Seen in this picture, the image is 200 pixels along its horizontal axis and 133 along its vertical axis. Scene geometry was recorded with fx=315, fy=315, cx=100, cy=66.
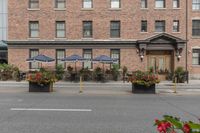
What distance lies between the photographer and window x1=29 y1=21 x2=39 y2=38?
34125 mm

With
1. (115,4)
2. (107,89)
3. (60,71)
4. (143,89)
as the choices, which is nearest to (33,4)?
(60,71)

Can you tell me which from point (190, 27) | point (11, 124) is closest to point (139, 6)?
point (190, 27)

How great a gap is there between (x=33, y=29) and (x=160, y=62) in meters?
14.3

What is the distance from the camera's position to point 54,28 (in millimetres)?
33812

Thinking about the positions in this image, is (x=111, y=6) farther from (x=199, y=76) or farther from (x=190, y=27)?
(x=199, y=76)

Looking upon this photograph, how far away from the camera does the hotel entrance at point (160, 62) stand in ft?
111

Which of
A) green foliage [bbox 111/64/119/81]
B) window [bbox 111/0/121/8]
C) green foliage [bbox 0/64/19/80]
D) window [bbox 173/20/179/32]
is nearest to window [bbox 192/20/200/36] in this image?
window [bbox 173/20/179/32]

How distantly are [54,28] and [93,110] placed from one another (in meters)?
23.5

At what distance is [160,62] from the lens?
3431cm

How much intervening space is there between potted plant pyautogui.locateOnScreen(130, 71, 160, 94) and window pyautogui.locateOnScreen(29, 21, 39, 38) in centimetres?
1782

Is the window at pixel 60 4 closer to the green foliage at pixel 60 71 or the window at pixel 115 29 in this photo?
the window at pixel 115 29

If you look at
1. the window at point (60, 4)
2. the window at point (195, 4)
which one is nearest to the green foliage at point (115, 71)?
the window at point (60, 4)

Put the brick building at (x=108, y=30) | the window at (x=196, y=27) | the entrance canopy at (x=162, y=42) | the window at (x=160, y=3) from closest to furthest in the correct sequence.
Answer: the entrance canopy at (x=162, y=42)
the brick building at (x=108, y=30)
the window at (x=196, y=27)
the window at (x=160, y=3)

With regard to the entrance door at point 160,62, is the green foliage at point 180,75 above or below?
below
